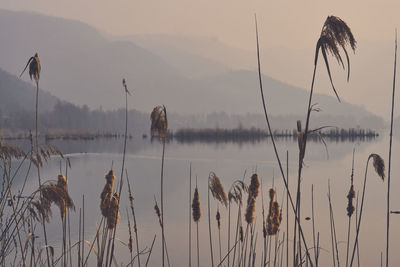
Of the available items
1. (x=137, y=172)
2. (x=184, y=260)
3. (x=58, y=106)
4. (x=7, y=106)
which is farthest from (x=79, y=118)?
(x=184, y=260)

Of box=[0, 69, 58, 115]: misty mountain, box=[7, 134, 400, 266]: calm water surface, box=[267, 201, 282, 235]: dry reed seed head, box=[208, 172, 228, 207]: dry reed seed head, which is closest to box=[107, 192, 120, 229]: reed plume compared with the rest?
box=[208, 172, 228, 207]: dry reed seed head

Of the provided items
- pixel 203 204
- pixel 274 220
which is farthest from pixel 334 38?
Result: pixel 203 204

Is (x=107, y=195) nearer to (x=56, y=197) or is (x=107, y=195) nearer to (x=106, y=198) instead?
(x=106, y=198)

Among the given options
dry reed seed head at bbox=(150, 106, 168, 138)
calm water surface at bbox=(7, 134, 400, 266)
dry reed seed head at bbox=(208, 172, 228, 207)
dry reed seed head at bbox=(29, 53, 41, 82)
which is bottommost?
calm water surface at bbox=(7, 134, 400, 266)

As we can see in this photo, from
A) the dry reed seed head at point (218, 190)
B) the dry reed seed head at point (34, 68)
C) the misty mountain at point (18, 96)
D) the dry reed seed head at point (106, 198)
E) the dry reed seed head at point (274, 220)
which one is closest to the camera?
the dry reed seed head at point (34, 68)

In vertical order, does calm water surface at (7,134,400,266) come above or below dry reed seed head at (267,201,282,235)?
below

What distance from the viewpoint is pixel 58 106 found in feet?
321

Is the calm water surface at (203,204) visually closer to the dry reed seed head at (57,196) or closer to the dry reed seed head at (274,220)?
the dry reed seed head at (274,220)

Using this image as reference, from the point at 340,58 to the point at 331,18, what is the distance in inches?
Result: 6.8

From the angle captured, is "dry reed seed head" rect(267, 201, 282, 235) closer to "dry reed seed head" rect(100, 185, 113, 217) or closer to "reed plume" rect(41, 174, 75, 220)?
"dry reed seed head" rect(100, 185, 113, 217)

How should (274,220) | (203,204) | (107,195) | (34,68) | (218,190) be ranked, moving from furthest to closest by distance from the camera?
(203,204) < (274,220) < (218,190) < (107,195) < (34,68)

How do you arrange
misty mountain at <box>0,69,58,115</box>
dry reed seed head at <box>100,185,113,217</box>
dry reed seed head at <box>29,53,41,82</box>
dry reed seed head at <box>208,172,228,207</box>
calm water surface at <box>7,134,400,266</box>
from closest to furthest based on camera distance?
dry reed seed head at <box>29,53,41,82</box> → dry reed seed head at <box>100,185,113,217</box> → dry reed seed head at <box>208,172,228,207</box> → calm water surface at <box>7,134,400,266</box> → misty mountain at <box>0,69,58,115</box>

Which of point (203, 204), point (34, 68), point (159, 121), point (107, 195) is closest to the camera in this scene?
point (34, 68)

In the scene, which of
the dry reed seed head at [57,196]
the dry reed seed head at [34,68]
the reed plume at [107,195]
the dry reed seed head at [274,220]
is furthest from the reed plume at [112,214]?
the dry reed seed head at [274,220]
